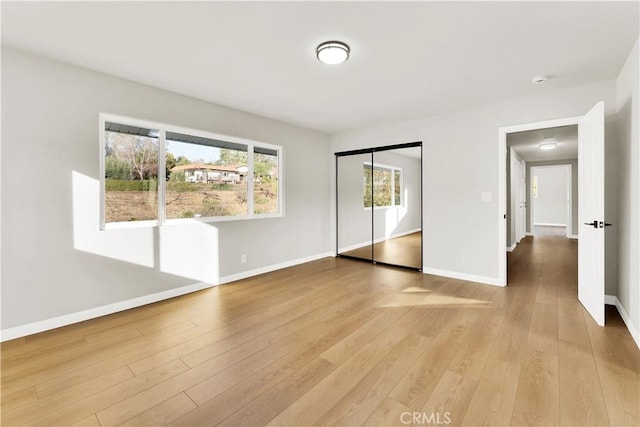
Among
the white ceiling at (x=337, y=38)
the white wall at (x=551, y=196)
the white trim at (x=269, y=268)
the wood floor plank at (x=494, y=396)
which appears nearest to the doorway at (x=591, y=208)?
the white ceiling at (x=337, y=38)

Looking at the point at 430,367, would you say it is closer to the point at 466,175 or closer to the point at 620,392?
the point at 620,392

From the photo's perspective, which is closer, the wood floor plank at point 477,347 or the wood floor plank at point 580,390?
the wood floor plank at point 580,390

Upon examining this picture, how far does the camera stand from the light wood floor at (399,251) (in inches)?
194

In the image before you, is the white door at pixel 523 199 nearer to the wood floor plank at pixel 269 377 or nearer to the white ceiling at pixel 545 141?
the white ceiling at pixel 545 141

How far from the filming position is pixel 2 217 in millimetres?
2432

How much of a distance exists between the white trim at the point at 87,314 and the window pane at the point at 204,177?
965 millimetres

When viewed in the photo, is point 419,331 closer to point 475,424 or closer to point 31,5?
point 475,424

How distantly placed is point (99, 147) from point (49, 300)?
157 centimetres

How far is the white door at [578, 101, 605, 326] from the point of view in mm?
2629

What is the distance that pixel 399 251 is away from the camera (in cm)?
547

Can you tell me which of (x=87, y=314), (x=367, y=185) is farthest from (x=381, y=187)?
(x=87, y=314)

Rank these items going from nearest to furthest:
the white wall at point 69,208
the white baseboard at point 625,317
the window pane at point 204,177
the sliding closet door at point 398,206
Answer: the white baseboard at point 625,317
the white wall at point 69,208
the window pane at point 204,177
the sliding closet door at point 398,206

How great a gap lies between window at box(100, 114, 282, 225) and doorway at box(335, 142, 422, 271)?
1.63m

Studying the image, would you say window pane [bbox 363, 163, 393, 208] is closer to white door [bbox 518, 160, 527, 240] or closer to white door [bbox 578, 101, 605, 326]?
white door [bbox 578, 101, 605, 326]
